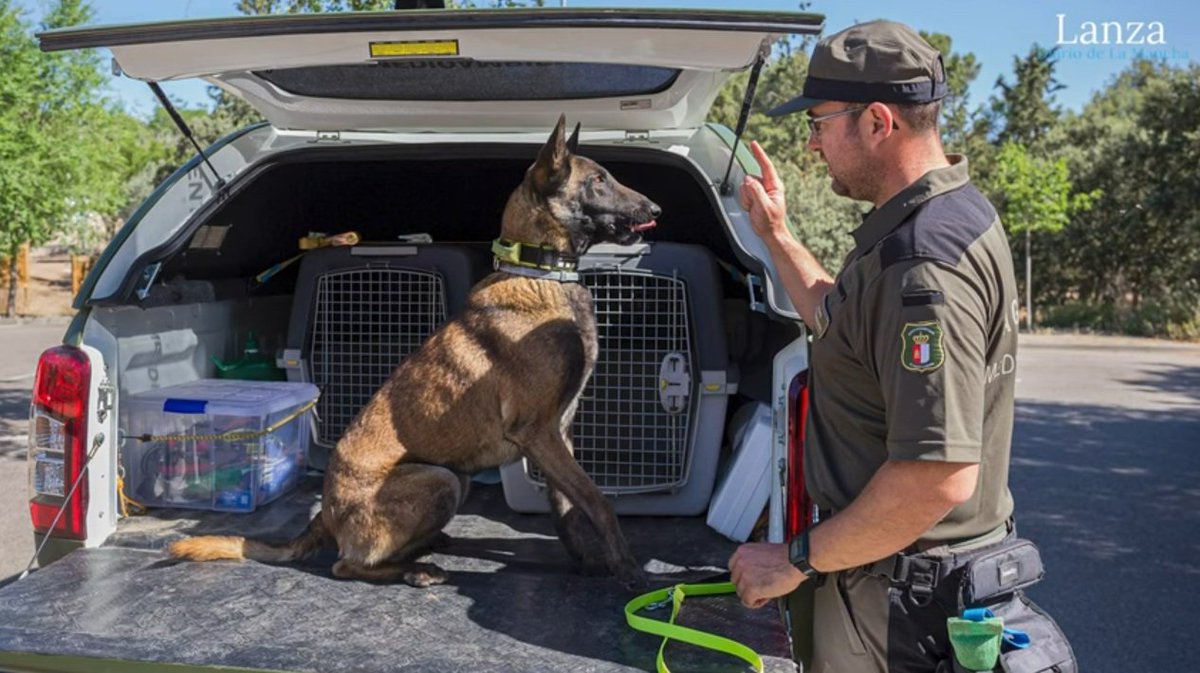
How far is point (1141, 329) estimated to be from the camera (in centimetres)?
2233

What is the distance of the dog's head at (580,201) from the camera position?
10.5 feet

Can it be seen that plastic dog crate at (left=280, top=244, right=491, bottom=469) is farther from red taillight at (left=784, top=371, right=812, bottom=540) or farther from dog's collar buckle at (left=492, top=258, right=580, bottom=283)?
red taillight at (left=784, top=371, right=812, bottom=540)

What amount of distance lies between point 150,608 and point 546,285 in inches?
59.9

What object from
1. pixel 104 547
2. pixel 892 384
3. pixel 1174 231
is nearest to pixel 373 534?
pixel 104 547

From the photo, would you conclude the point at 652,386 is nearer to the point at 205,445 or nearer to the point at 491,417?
the point at 491,417

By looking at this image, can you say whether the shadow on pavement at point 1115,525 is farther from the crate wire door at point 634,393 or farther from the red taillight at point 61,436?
the red taillight at point 61,436

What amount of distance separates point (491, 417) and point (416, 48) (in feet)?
3.98

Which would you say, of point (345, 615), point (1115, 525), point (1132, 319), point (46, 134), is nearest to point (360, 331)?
point (345, 615)

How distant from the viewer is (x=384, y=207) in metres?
4.86

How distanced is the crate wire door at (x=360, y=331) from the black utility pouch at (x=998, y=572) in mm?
2688

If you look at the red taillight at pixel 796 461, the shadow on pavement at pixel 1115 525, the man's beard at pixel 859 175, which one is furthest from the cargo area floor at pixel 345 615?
the shadow on pavement at pixel 1115 525

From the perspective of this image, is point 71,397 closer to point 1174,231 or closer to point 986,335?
point 986,335

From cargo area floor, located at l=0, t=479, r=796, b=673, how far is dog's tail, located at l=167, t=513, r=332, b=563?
43mm

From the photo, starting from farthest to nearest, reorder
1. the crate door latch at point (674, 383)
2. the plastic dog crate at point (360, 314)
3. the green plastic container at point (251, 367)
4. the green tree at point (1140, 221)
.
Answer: the green tree at point (1140, 221) < the plastic dog crate at point (360, 314) < the green plastic container at point (251, 367) < the crate door latch at point (674, 383)
